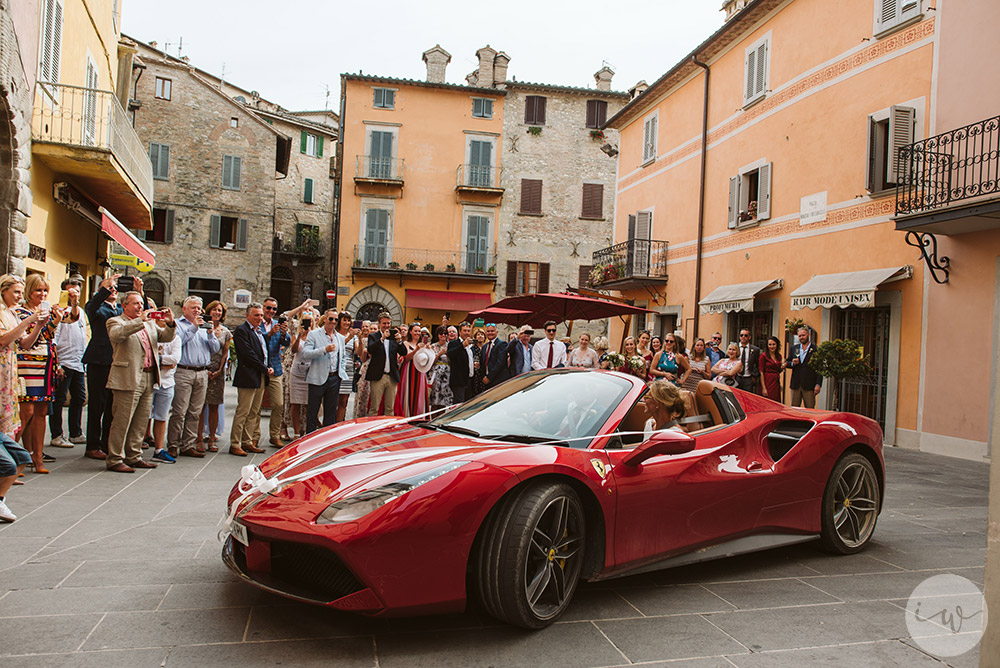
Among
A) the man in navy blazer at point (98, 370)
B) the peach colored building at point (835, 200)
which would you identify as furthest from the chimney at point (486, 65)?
the man in navy blazer at point (98, 370)

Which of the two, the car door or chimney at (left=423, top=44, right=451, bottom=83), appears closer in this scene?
the car door

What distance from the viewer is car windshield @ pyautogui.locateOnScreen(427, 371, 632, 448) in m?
4.02

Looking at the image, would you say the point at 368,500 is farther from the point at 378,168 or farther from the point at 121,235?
the point at 378,168

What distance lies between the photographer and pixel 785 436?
192 inches

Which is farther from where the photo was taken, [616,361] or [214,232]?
A: [214,232]

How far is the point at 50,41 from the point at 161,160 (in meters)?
23.1

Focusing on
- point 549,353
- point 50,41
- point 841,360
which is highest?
point 50,41

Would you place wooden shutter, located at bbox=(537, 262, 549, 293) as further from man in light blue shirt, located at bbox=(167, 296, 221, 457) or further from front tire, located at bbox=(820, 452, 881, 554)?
front tire, located at bbox=(820, 452, 881, 554)

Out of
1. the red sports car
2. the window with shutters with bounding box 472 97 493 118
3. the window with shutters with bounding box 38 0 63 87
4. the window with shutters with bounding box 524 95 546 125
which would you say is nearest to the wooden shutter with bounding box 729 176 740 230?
the red sports car

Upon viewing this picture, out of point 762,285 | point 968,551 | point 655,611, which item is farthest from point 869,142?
point 655,611

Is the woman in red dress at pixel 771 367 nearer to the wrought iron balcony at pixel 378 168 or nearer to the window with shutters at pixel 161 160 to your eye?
the wrought iron balcony at pixel 378 168

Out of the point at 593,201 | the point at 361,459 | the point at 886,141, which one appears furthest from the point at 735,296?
the point at 593,201

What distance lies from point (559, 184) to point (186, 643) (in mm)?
33232

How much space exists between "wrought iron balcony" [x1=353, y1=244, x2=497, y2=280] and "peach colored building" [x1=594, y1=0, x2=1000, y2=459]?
13462 mm
